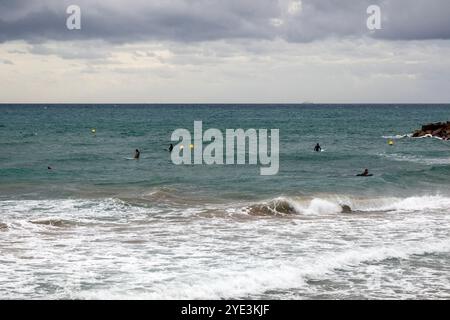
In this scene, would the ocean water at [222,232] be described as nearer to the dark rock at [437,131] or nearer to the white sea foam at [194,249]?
the white sea foam at [194,249]

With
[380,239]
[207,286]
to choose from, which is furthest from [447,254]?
[207,286]

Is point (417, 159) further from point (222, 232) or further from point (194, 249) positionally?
point (194, 249)

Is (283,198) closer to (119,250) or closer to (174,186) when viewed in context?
(174,186)

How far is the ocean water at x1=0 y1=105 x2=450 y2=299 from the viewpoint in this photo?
47.3 ft

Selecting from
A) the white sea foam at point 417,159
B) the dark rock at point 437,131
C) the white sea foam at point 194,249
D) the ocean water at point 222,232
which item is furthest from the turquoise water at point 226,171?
the dark rock at point 437,131

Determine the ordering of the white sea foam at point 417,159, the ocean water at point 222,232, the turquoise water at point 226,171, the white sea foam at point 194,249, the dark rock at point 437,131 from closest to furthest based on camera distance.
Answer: the white sea foam at point 194,249
the ocean water at point 222,232
the turquoise water at point 226,171
the white sea foam at point 417,159
the dark rock at point 437,131

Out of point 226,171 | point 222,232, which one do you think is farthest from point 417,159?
point 222,232

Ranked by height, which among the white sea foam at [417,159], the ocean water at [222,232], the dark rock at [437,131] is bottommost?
the ocean water at [222,232]

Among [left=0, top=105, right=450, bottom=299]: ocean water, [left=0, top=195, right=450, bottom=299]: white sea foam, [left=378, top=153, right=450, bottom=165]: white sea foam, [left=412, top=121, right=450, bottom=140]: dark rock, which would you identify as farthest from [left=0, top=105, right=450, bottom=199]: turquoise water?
[left=412, top=121, right=450, bottom=140]: dark rock

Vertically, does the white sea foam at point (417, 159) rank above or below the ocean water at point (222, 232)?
above

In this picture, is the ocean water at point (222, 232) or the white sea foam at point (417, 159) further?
the white sea foam at point (417, 159)

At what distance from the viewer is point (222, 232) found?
20750mm

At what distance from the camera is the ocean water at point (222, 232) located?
14.4 meters
